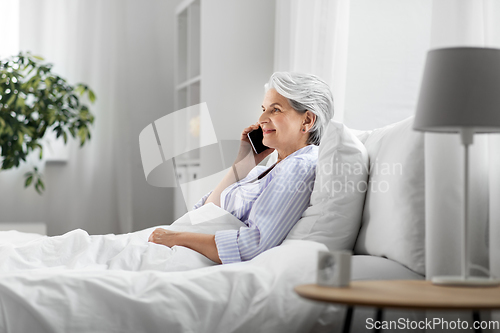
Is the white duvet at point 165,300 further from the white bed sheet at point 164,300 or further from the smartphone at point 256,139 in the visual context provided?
the smartphone at point 256,139

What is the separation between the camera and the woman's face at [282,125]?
1.76 m

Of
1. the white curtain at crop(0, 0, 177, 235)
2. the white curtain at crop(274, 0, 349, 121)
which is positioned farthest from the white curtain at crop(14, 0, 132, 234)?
the white curtain at crop(274, 0, 349, 121)

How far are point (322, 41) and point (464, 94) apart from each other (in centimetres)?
168

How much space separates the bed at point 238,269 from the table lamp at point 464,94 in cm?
29

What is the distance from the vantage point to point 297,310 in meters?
1.08

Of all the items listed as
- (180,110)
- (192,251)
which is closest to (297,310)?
(192,251)

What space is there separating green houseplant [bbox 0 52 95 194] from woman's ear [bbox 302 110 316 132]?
2163 mm

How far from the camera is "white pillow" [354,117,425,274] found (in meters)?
1.25

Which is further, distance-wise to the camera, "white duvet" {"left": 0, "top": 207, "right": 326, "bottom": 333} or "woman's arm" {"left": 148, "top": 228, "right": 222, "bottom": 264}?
"woman's arm" {"left": 148, "top": 228, "right": 222, "bottom": 264}

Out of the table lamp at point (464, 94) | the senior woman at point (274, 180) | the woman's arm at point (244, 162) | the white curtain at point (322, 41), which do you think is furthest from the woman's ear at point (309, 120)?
the table lamp at point (464, 94)

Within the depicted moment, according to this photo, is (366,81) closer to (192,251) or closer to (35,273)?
(192,251)

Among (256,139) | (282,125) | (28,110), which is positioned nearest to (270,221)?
(282,125)

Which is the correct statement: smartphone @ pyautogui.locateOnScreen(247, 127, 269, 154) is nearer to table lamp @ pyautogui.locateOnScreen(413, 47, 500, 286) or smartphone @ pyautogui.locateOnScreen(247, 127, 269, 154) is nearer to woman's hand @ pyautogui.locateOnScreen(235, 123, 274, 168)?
woman's hand @ pyautogui.locateOnScreen(235, 123, 274, 168)

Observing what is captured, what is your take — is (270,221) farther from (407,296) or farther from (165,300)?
(407,296)
